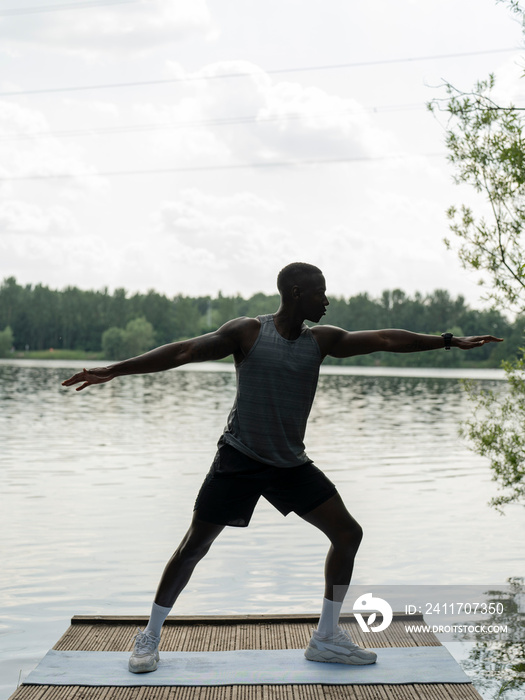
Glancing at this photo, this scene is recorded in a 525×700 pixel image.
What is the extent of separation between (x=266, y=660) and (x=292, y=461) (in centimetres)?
125

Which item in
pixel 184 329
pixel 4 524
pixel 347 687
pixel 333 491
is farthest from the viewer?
pixel 184 329

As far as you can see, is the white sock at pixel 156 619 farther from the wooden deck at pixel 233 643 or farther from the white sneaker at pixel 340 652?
the white sneaker at pixel 340 652

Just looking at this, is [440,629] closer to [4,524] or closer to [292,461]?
[292,461]

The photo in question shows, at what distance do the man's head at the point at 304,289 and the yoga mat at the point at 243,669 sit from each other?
6.68 feet

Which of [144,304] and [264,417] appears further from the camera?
[144,304]

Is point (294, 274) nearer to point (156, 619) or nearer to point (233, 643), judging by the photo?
point (156, 619)

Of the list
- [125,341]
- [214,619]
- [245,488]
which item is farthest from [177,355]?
[125,341]

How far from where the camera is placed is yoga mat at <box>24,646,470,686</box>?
5020 millimetres

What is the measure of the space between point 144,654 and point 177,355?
1.76 meters

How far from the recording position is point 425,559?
10172 mm

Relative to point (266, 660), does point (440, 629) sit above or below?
below

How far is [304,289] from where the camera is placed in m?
5.22

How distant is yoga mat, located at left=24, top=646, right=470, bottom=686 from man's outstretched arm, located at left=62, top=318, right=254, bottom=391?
1663mm

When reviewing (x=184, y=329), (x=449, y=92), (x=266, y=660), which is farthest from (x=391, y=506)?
(x=184, y=329)
